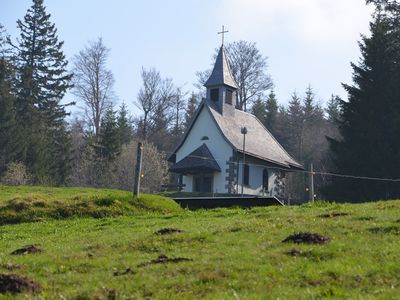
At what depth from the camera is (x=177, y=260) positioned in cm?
980

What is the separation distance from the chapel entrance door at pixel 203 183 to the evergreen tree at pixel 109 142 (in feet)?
34.4

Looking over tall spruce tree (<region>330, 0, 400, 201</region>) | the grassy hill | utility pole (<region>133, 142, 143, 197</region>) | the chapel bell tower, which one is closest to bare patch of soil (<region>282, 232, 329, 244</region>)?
the grassy hill

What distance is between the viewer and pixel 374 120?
42688 mm

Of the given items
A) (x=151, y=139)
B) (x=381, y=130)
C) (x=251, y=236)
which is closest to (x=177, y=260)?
(x=251, y=236)

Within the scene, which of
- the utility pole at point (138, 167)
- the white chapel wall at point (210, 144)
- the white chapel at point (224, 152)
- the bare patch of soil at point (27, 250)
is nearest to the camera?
the bare patch of soil at point (27, 250)

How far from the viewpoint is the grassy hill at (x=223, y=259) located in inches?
312

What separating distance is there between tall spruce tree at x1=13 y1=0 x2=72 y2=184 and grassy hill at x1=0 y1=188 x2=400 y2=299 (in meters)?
39.9

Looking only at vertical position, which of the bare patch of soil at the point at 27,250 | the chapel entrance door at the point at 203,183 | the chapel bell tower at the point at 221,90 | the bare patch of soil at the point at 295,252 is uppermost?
the chapel bell tower at the point at 221,90

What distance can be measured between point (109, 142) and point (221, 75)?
1308cm

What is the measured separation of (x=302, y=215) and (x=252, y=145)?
35.6m

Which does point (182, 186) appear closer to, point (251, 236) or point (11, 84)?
point (11, 84)

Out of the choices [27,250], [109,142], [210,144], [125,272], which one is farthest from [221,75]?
[125,272]

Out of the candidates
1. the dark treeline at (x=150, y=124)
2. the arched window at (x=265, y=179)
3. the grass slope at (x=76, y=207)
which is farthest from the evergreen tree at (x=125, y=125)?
the grass slope at (x=76, y=207)

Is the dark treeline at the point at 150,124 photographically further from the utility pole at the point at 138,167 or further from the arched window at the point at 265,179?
the utility pole at the point at 138,167
